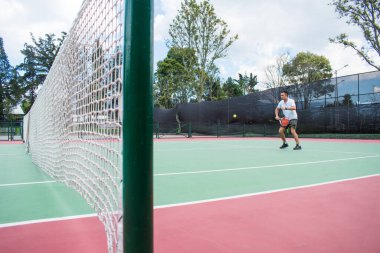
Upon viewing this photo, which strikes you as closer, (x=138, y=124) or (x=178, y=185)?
(x=138, y=124)

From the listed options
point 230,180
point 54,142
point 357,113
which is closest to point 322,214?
point 230,180

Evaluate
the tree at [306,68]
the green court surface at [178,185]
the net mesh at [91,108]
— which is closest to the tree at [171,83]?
the tree at [306,68]

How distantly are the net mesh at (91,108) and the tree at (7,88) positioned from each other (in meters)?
36.1

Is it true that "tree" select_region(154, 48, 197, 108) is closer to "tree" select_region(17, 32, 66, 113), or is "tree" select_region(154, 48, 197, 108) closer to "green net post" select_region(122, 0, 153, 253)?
"tree" select_region(17, 32, 66, 113)

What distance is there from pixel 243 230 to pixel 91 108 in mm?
1399

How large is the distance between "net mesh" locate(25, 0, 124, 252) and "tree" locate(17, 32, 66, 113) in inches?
1466

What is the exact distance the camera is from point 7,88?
125 feet

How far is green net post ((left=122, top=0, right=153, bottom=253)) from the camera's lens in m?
0.92

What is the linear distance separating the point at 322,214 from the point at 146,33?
1.84 metres

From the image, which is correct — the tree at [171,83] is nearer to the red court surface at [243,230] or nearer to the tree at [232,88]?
the tree at [232,88]

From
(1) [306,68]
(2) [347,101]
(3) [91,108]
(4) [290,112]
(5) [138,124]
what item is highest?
(1) [306,68]

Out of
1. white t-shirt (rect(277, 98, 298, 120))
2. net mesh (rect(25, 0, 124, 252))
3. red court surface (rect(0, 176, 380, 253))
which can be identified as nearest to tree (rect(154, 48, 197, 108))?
white t-shirt (rect(277, 98, 298, 120))

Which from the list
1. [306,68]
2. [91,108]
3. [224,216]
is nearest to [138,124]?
[224,216]

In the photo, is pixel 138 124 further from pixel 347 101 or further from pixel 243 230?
pixel 347 101
